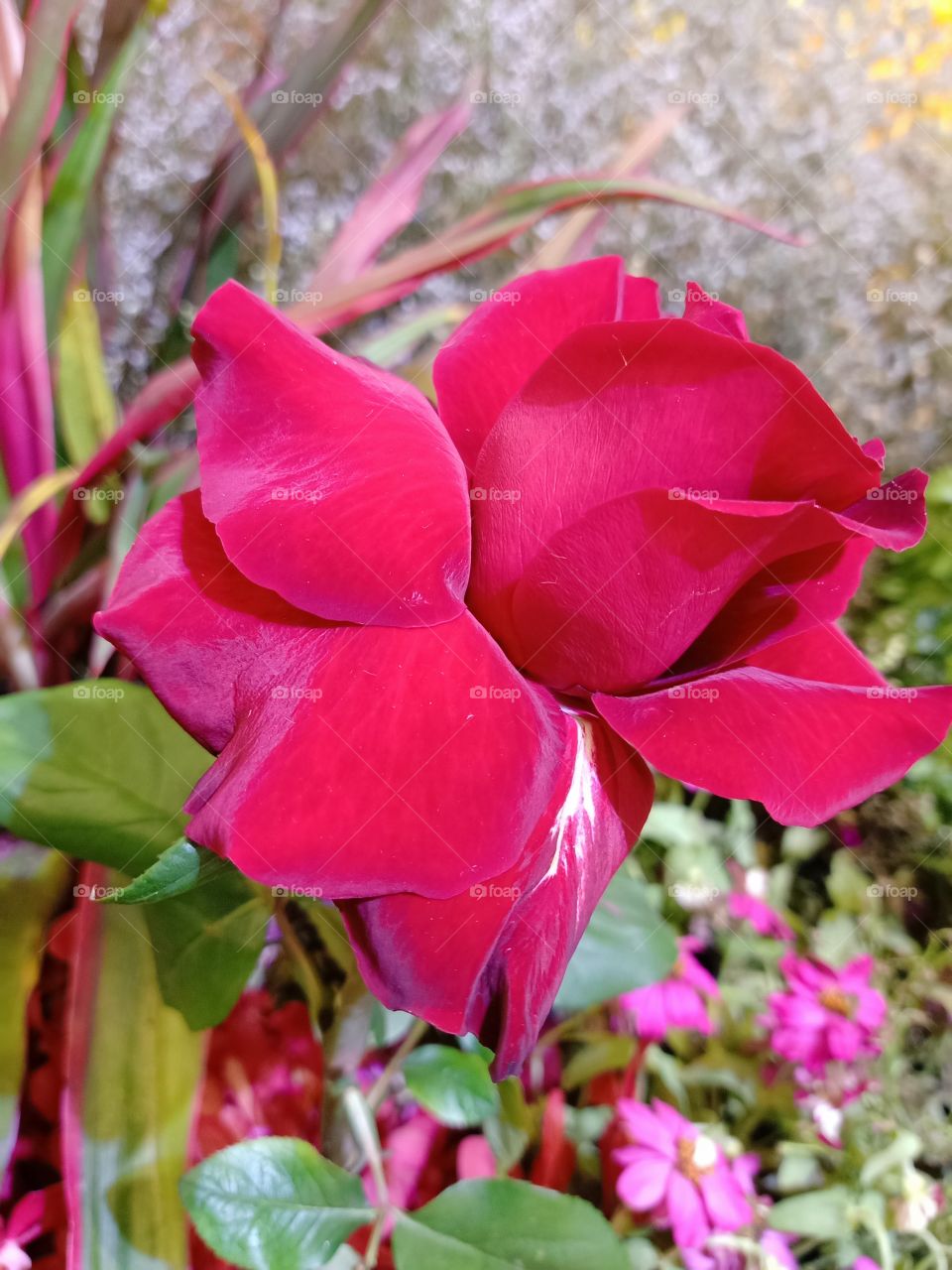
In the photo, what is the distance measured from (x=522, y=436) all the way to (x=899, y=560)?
29.9 inches

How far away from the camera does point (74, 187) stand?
1.42ft

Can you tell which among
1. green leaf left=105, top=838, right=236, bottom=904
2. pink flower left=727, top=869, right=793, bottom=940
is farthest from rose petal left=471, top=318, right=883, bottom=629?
pink flower left=727, top=869, right=793, bottom=940

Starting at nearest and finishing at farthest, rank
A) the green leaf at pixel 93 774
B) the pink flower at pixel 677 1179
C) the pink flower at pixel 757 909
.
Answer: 1. the green leaf at pixel 93 774
2. the pink flower at pixel 677 1179
3. the pink flower at pixel 757 909

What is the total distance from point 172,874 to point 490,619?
97 mm

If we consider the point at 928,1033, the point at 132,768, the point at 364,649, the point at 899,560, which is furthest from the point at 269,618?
the point at 899,560

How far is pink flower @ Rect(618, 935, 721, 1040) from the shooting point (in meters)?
0.46

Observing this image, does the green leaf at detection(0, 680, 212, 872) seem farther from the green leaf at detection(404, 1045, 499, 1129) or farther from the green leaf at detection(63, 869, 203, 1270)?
the green leaf at detection(404, 1045, 499, 1129)

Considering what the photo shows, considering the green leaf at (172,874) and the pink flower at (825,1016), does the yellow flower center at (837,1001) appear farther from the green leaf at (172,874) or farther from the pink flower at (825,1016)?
the green leaf at (172,874)

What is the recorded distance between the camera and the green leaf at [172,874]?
19 cm

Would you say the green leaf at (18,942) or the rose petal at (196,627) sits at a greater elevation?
the rose petal at (196,627)

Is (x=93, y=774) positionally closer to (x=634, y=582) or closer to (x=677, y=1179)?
(x=634, y=582)

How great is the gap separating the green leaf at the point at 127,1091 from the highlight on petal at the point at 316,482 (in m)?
0.19

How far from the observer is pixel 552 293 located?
228 mm

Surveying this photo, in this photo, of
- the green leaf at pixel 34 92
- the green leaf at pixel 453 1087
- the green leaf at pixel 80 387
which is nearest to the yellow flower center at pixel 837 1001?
the green leaf at pixel 453 1087
